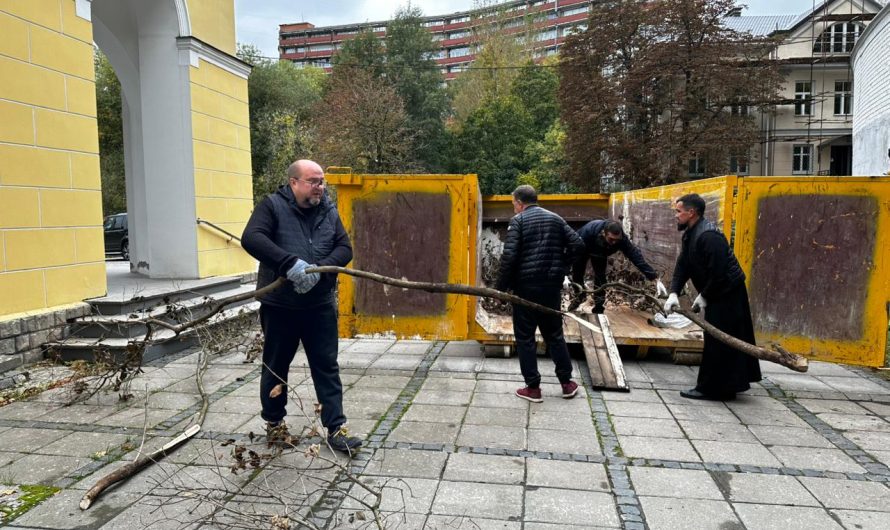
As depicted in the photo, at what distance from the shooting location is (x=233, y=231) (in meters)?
9.36

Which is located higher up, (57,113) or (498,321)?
(57,113)

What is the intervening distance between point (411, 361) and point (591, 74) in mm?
24005

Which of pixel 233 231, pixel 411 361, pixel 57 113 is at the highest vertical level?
pixel 57 113

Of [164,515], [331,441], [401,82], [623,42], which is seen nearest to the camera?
[164,515]

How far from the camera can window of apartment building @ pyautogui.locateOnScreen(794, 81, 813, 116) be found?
106 feet

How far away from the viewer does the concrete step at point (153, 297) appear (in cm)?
641

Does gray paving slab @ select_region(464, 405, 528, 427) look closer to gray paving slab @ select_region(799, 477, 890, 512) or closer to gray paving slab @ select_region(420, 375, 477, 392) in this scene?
gray paving slab @ select_region(420, 375, 477, 392)

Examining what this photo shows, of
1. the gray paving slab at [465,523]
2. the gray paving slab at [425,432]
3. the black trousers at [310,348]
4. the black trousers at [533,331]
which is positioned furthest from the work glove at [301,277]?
the black trousers at [533,331]

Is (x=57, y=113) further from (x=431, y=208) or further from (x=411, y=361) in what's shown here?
(x=411, y=361)

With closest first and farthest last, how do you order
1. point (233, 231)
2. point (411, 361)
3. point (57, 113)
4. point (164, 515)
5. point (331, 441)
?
point (164, 515) < point (331, 441) < point (57, 113) < point (411, 361) < point (233, 231)

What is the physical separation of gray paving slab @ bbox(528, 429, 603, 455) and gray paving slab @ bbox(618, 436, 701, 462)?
7.8 inches

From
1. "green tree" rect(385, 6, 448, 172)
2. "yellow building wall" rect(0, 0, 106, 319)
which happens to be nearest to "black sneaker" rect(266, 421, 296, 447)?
"yellow building wall" rect(0, 0, 106, 319)

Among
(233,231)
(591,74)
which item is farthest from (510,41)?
(233,231)

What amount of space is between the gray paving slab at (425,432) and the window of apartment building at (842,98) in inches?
1431
